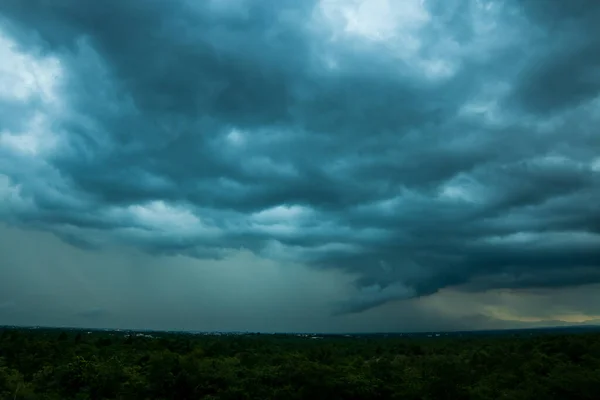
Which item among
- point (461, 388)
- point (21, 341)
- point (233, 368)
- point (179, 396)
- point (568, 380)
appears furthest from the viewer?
point (21, 341)

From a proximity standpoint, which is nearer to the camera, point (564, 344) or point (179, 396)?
point (179, 396)

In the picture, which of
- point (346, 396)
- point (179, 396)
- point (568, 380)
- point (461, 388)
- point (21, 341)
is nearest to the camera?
point (568, 380)

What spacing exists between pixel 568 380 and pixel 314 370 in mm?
9327

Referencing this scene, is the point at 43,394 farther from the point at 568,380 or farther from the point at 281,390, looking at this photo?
the point at 568,380

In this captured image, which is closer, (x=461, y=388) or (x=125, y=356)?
(x=461, y=388)

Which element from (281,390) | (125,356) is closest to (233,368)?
(281,390)

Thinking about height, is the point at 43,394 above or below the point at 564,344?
below

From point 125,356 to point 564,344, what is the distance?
87.6 ft

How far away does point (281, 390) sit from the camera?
2177 cm

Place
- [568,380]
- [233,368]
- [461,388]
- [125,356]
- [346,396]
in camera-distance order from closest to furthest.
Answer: [568,380]
[461,388]
[346,396]
[233,368]
[125,356]

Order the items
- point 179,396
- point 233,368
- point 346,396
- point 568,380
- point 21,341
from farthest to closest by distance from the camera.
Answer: point 21,341 < point 233,368 < point 179,396 < point 346,396 < point 568,380

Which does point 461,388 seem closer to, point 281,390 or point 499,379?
point 499,379

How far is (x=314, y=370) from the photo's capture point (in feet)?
74.2

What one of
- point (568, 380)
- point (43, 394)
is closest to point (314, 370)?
point (568, 380)
